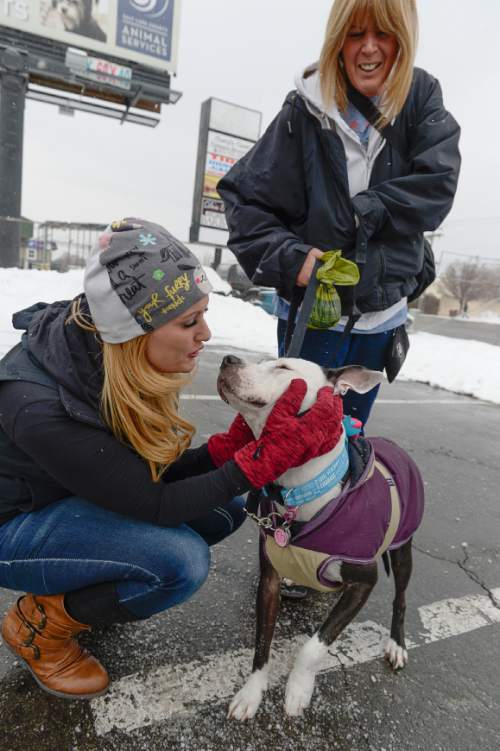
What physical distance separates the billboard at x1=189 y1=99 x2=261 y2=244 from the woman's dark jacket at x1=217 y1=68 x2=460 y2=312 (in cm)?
1646

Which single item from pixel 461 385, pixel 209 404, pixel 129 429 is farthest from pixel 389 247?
pixel 461 385

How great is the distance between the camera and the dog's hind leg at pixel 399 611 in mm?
1940

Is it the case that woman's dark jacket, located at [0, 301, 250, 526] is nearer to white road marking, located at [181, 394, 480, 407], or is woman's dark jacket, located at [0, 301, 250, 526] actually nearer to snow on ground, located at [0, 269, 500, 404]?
white road marking, located at [181, 394, 480, 407]

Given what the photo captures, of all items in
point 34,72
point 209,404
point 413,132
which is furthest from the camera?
point 34,72

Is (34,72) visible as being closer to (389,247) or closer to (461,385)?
(461,385)

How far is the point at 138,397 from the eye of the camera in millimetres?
1617

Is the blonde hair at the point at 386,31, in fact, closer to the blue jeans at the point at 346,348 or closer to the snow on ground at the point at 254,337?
the blue jeans at the point at 346,348

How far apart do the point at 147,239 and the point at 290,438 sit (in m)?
0.77

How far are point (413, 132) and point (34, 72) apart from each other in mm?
18354

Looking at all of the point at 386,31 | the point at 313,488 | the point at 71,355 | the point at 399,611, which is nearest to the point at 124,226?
the point at 71,355

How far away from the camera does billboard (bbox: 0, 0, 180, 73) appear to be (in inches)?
616

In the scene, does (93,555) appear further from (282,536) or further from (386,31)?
(386,31)

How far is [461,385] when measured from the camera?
27.0 ft

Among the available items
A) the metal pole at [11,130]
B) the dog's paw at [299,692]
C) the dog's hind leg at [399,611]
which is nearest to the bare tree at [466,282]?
the metal pole at [11,130]
